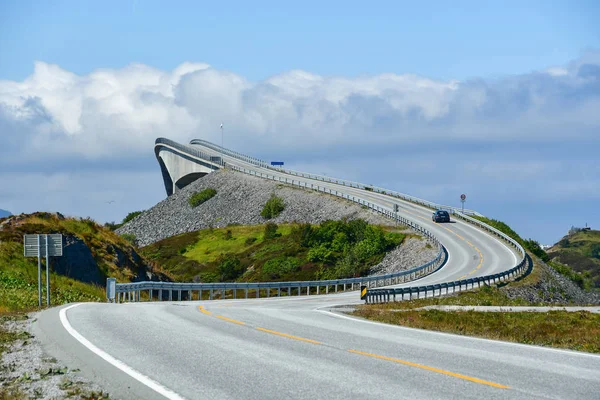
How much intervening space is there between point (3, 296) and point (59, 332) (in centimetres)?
1554

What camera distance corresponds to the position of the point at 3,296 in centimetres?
3073

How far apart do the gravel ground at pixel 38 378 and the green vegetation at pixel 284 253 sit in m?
49.2

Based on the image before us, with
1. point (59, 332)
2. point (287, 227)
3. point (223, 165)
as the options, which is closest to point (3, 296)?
point (59, 332)

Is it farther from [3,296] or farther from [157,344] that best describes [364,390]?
[3,296]

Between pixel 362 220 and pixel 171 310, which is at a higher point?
pixel 362 220

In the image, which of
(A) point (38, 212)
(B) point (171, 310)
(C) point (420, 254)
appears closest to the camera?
(B) point (171, 310)

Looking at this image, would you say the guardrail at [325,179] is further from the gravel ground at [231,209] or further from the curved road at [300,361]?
the curved road at [300,361]

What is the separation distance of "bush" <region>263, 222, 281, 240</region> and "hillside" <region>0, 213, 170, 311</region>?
4294cm

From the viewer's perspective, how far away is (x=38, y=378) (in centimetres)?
1124

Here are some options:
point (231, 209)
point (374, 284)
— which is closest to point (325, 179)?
point (231, 209)

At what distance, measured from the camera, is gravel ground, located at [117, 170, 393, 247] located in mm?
100625

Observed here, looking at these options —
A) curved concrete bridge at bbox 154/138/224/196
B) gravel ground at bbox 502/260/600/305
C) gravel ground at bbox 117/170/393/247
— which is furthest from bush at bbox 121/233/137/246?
gravel ground at bbox 502/260/600/305

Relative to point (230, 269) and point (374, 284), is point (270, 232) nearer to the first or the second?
point (230, 269)

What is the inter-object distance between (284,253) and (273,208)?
25729 mm
